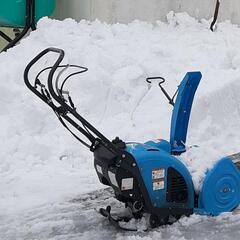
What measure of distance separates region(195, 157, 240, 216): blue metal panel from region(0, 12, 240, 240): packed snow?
0.06 m

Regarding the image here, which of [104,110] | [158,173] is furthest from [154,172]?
[104,110]

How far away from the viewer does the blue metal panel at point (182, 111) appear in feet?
13.5

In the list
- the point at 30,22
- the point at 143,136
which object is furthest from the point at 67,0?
the point at 143,136

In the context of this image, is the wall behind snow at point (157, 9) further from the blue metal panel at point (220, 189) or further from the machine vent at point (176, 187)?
the machine vent at point (176, 187)

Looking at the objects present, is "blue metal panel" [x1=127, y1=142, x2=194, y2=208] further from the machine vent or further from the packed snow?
the packed snow

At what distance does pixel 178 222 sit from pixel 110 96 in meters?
2.79

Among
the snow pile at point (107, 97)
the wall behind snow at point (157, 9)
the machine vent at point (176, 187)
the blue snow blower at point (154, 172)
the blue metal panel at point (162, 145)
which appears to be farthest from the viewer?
the wall behind snow at point (157, 9)

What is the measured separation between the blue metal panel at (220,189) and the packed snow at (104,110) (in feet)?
0.20

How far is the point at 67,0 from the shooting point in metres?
8.71

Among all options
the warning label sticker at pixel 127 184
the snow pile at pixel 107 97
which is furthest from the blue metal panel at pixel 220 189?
the snow pile at pixel 107 97

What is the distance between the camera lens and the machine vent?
12.5ft

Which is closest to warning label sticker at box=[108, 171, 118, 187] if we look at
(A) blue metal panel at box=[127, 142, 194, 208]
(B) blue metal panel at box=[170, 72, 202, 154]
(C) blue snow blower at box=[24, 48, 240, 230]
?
(C) blue snow blower at box=[24, 48, 240, 230]

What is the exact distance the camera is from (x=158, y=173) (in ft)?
12.3

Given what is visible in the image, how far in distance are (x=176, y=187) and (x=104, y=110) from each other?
271 cm
